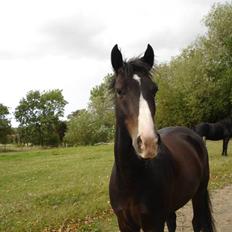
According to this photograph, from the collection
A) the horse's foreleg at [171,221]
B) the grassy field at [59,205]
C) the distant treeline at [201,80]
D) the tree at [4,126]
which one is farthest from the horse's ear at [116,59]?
the tree at [4,126]

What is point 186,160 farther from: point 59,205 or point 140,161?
point 59,205

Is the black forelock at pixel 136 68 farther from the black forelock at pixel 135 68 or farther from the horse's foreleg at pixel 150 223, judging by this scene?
the horse's foreleg at pixel 150 223

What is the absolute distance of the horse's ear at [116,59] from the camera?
354cm

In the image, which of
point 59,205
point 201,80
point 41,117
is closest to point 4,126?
point 41,117

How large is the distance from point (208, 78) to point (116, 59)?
32641 mm

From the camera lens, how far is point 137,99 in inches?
127

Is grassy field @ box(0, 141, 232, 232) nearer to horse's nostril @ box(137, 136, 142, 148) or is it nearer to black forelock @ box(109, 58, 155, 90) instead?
black forelock @ box(109, 58, 155, 90)

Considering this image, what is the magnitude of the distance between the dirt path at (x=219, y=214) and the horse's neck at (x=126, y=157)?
3.36m

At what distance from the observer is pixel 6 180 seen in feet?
48.9

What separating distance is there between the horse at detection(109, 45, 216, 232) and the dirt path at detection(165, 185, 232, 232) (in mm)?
2348

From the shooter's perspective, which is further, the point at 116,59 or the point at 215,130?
the point at 215,130

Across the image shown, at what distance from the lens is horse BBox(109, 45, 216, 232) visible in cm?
309

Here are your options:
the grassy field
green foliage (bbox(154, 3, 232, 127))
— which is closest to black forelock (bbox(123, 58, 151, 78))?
the grassy field

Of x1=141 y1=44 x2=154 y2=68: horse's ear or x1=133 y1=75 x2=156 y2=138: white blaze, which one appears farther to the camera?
x1=141 y1=44 x2=154 y2=68: horse's ear
